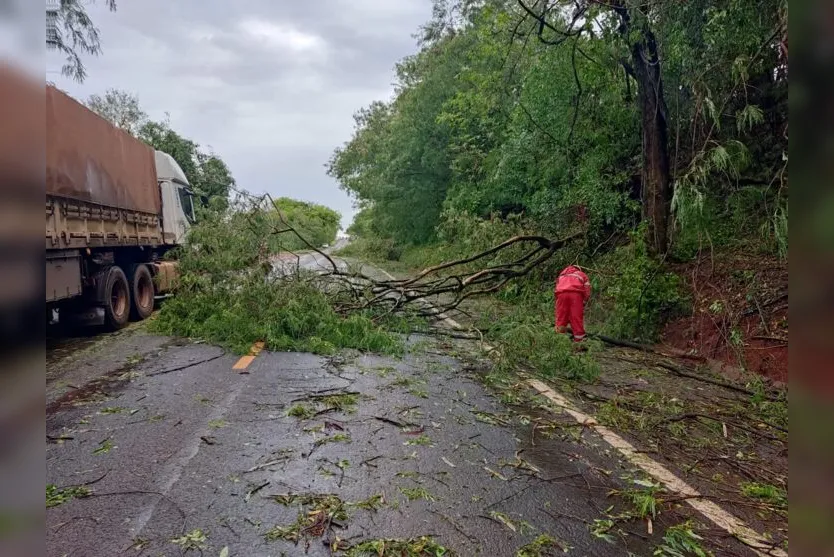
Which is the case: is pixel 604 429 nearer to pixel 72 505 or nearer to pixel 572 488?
pixel 572 488

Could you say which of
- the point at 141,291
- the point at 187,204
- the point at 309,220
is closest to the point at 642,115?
the point at 141,291

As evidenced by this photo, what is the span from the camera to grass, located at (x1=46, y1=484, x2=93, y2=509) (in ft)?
11.0

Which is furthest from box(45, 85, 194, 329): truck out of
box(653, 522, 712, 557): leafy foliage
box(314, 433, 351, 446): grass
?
box(653, 522, 712, 557): leafy foliage

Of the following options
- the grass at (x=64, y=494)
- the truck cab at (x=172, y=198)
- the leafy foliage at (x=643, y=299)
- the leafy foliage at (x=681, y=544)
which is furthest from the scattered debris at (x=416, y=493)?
the truck cab at (x=172, y=198)

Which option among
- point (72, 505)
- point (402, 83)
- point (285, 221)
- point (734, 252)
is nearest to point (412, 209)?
point (402, 83)

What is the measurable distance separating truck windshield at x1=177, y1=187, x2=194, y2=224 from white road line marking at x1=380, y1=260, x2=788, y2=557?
36.9 feet

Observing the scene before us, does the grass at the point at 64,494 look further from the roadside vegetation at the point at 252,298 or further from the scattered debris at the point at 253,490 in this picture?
the roadside vegetation at the point at 252,298

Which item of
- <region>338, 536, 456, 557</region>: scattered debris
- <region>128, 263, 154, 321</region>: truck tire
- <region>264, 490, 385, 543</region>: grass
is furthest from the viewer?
<region>128, 263, 154, 321</region>: truck tire

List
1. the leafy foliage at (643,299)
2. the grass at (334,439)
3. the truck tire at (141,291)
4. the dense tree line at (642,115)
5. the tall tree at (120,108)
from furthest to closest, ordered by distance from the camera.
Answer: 1. the tall tree at (120,108)
2. the truck tire at (141,291)
3. the leafy foliage at (643,299)
4. the dense tree line at (642,115)
5. the grass at (334,439)

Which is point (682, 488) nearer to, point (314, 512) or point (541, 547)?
point (541, 547)

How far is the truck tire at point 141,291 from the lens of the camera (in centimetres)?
1086

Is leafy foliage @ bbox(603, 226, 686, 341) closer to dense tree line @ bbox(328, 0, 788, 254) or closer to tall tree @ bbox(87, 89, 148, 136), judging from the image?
dense tree line @ bbox(328, 0, 788, 254)

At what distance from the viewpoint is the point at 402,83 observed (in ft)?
102

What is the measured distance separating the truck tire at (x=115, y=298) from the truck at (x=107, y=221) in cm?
2
